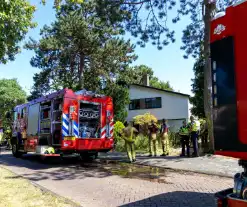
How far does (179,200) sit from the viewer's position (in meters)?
6.78

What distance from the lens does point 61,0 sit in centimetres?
740

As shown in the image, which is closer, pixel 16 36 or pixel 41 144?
pixel 16 36

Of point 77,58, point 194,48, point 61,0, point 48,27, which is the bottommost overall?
point 61,0

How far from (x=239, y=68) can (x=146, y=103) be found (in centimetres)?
3070

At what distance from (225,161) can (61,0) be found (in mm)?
8637

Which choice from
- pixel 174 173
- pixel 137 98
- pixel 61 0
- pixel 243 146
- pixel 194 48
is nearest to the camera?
pixel 243 146

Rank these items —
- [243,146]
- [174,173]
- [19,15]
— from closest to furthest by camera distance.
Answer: [243,146], [19,15], [174,173]

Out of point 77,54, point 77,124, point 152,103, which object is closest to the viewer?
point 77,124

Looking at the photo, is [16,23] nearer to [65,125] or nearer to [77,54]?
[65,125]

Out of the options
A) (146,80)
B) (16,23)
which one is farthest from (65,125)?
(146,80)

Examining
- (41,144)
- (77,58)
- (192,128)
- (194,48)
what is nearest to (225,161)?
(192,128)

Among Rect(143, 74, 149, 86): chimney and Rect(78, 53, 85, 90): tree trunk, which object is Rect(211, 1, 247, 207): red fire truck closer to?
Rect(78, 53, 85, 90): tree trunk

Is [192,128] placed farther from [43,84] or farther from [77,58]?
[43,84]

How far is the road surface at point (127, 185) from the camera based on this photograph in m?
6.84
